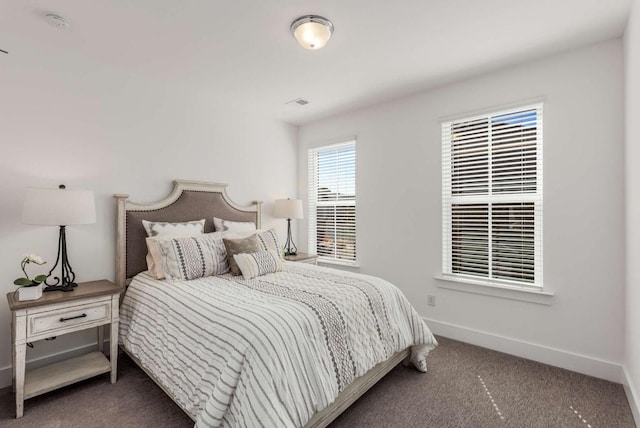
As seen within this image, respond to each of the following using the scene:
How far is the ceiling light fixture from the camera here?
7.02 ft

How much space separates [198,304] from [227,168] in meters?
2.14

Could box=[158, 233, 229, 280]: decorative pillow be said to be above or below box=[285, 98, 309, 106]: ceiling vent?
below

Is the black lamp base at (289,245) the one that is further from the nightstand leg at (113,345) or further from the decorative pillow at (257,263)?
the nightstand leg at (113,345)

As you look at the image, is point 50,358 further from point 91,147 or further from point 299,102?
point 299,102

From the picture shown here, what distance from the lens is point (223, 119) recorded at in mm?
3742

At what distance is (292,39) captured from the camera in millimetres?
2418

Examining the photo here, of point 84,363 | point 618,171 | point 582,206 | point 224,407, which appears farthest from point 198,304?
point 618,171

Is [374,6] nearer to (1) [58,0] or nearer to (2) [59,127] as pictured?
(1) [58,0]

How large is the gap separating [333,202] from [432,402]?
269 cm

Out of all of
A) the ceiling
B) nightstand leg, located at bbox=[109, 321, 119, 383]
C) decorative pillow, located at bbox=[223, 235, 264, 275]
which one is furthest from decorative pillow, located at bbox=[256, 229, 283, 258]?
the ceiling

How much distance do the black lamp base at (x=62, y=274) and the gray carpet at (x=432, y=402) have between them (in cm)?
73

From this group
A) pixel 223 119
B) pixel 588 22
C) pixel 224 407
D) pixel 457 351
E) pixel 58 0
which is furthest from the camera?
pixel 223 119

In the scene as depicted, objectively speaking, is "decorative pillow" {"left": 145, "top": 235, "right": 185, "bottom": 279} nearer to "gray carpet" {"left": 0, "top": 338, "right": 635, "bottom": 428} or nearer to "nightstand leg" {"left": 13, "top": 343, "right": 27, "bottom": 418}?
"gray carpet" {"left": 0, "top": 338, "right": 635, "bottom": 428}

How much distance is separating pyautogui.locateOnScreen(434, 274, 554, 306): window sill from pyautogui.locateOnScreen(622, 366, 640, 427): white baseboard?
630 millimetres
